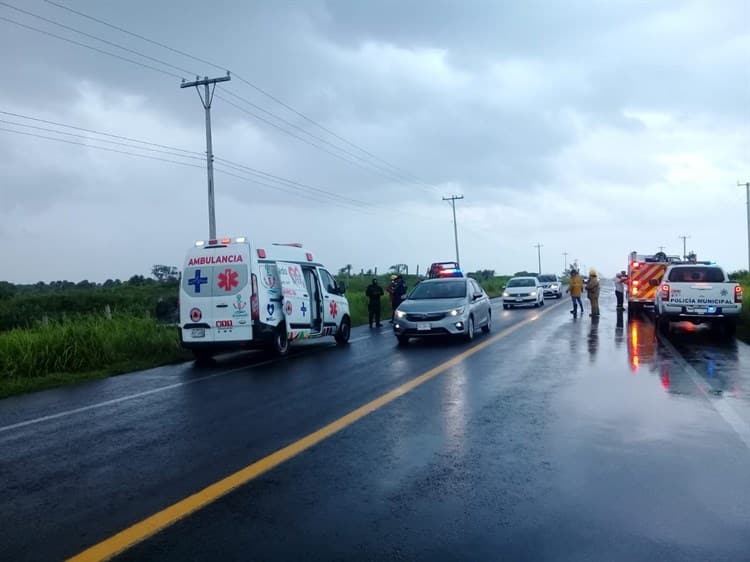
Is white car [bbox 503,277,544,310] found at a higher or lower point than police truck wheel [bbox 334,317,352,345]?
higher

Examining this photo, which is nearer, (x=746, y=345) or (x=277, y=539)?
(x=277, y=539)

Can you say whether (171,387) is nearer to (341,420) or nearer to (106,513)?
(341,420)

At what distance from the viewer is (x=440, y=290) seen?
17.8 m

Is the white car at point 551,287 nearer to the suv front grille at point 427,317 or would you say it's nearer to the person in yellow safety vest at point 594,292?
the person in yellow safety vest at point 594,292

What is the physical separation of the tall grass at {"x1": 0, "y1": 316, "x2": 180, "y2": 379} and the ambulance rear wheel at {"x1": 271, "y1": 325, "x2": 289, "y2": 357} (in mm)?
2465

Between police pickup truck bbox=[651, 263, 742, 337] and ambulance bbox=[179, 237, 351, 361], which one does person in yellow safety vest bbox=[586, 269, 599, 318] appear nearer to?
police pickup truck bbox=[651, 263, 742, 337]

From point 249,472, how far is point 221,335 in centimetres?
857

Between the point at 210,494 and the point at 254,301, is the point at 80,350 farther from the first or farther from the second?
the point at 210,494

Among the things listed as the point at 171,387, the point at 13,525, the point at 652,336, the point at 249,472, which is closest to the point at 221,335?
the point at 171,387

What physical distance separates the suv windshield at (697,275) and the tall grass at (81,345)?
13.0 meters

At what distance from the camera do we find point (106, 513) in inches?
189

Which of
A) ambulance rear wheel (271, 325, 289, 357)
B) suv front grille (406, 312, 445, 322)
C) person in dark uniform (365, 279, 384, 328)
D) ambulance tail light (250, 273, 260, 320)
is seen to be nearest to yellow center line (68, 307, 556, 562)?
ambulance tail light (250, 273, 260, 320)

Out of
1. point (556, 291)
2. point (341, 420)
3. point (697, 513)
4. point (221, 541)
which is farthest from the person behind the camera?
point (556, 291)

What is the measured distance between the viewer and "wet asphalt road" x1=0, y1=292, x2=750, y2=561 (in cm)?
423
